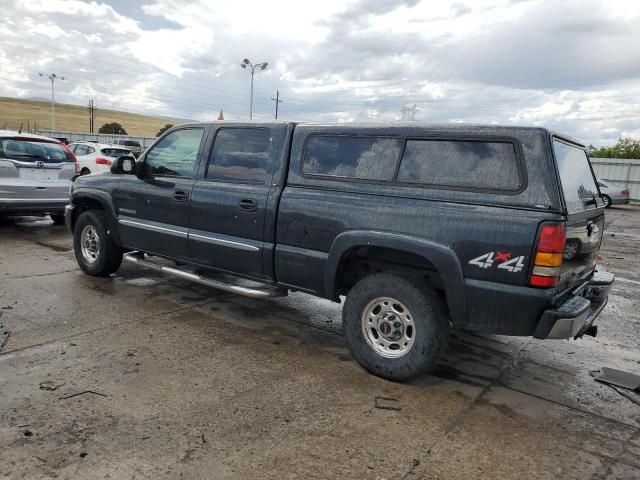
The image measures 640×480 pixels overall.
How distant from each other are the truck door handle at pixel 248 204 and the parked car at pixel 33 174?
19.3 feet

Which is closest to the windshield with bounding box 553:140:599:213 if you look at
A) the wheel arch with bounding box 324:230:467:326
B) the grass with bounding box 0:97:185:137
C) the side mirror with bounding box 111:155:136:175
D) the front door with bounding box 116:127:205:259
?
the wheel arch with bounding box 324:230:467:326

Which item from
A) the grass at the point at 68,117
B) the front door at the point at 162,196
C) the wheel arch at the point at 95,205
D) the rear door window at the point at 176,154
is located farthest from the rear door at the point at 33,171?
the grass at the point at 68,117

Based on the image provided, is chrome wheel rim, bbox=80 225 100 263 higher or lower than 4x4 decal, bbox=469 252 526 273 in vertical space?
lower

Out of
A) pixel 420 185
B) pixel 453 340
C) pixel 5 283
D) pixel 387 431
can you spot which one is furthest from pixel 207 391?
pixel 5 283

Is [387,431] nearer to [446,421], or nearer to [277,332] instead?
[446,421]

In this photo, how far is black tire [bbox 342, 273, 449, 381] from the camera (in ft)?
11.9

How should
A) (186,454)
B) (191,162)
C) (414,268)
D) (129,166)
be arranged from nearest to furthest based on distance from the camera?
(186,454) < (414,268) < (191,162) < (129,166)

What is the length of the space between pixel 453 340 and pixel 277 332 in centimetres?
165

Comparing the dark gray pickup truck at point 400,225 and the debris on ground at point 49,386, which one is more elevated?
the dark gray pickup truck at point 400,225

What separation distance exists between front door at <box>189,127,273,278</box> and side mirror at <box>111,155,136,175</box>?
98 centimetres

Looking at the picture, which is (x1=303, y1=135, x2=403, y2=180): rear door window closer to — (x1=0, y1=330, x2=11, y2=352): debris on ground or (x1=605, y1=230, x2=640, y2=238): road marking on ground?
(x1=0, y1=330, x2=11, y2=352): debris on ground

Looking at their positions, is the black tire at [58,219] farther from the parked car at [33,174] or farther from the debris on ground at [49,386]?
the debris on ground at [49,386]

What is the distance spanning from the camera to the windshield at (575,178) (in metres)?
3.44

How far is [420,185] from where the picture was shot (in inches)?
144
